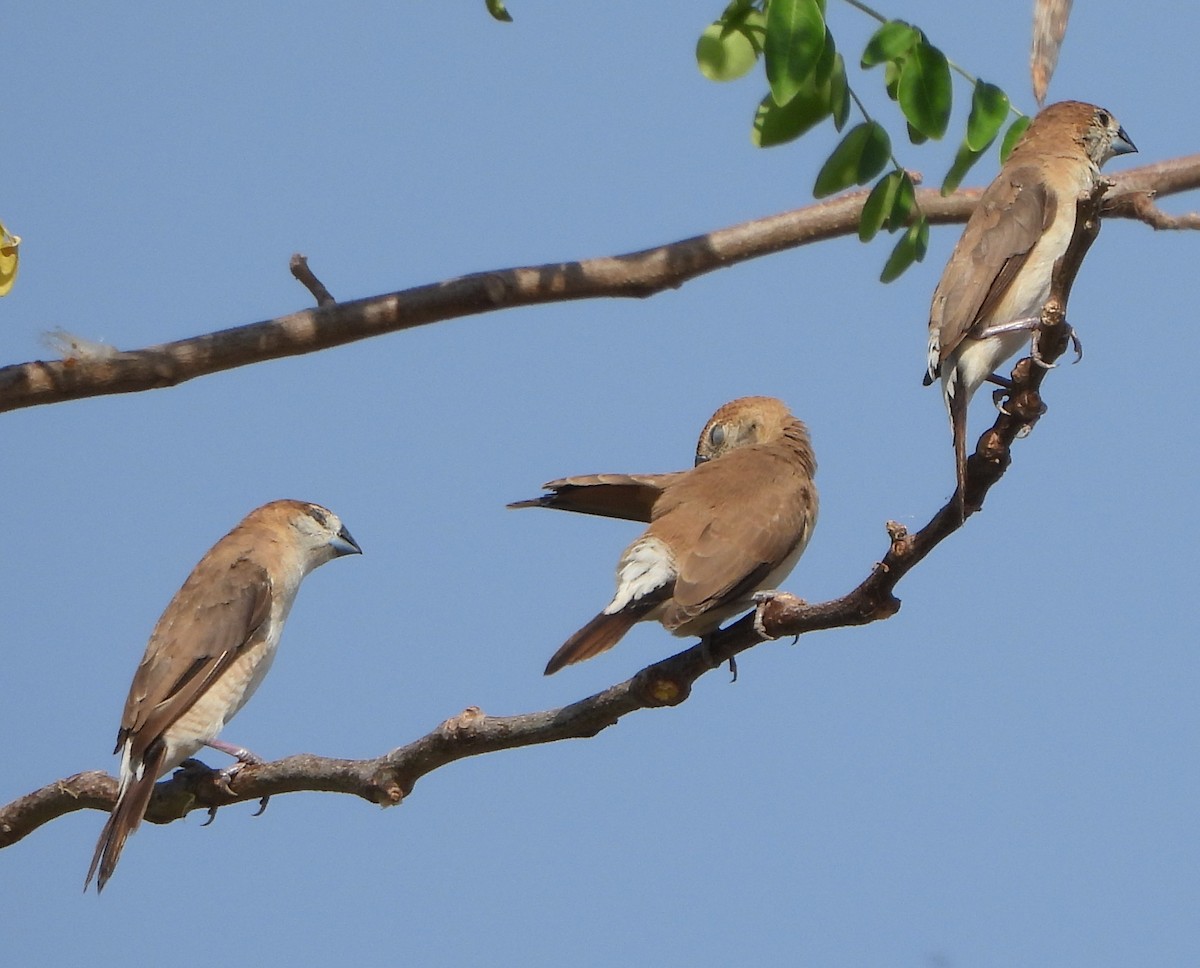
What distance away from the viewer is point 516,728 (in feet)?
15.2

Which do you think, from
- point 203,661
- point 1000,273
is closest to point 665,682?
point 1000,273

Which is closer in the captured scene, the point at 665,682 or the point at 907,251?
the point at 665,682

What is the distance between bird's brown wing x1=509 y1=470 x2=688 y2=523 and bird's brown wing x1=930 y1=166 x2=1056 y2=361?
1.24 meters

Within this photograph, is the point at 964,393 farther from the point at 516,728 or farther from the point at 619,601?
the point at 516,728

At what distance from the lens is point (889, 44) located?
454cm

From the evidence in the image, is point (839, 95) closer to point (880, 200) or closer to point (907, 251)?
point (880, 200)

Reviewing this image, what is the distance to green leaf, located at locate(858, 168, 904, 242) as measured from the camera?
4.94 metres

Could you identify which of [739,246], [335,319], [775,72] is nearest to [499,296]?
[335,319]

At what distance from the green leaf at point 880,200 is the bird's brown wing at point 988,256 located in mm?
909

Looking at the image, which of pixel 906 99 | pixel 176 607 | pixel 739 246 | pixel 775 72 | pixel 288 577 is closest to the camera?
pixel 775 72

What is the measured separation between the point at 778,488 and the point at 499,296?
4.33ft

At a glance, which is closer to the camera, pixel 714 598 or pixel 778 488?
pixel 714 598

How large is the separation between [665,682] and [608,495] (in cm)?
148

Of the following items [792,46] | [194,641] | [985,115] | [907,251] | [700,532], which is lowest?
[700,532]
